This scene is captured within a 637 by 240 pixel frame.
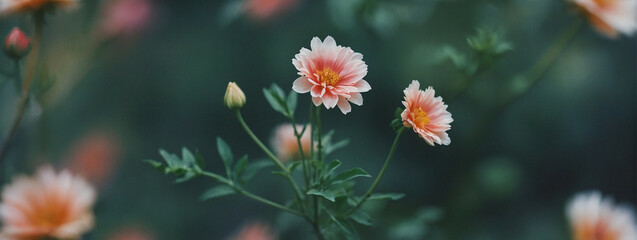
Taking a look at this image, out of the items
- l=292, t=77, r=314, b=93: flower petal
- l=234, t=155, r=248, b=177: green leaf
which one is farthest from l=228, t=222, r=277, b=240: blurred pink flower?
l=292, t=77, r=314, b=93: flower petal

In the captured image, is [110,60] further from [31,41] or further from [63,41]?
[31,41]

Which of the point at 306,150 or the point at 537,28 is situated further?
the point at 537,28

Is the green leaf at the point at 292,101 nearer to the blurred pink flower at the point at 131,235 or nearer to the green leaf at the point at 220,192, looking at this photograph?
the green leaf at the point at 220,192

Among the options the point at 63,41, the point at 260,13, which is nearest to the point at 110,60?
the point at 63,41

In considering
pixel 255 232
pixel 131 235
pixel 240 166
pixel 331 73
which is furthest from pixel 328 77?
pixel 131 235

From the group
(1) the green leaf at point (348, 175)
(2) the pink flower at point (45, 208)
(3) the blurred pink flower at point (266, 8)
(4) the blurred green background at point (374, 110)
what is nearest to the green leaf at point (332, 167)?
(1) the green leaf at point (348, 175)

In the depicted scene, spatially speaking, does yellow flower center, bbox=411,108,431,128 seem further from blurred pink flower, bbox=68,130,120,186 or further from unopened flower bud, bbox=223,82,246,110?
blurred pink flower, bbox=68,130,120,186

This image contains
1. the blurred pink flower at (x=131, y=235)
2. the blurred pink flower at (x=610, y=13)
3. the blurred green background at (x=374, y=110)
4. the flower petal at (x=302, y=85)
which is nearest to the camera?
the flower petal at (x=302, y=85)
